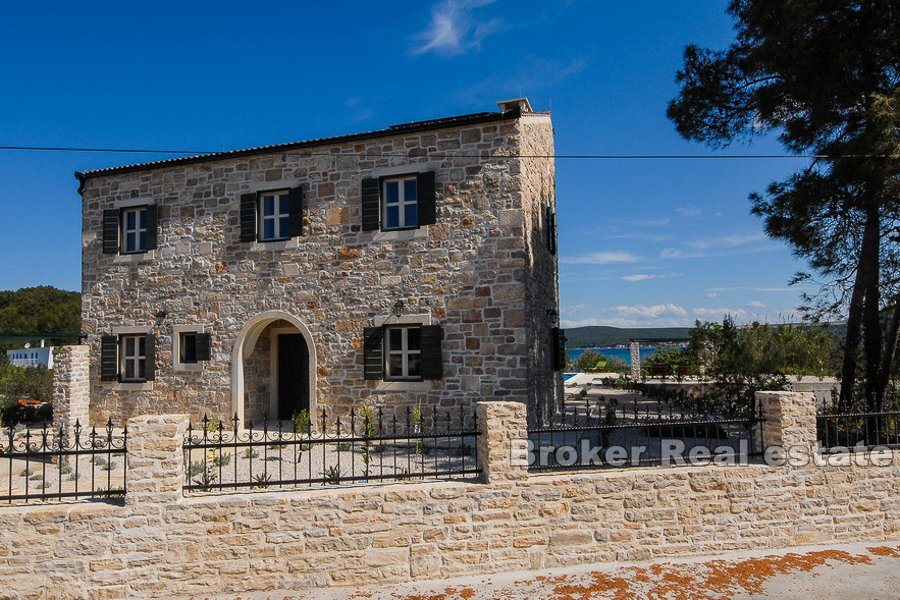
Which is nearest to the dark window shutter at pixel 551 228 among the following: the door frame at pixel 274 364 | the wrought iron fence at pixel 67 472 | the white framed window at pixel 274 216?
the white framed window at pixel 274 216

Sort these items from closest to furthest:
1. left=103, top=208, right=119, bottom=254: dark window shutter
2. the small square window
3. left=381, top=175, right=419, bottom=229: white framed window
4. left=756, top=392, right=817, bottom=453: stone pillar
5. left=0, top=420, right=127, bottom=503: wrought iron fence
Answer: left=0, top=420, right=127, bottom=503: wrought iron fence
left=756, top=392, right=817, bottom=453: stone pillar
left=381, top=175, right=419, bottom=229: white framed window
the small square window
left=103, top=208, right=119, bottom=254: dark window shutter

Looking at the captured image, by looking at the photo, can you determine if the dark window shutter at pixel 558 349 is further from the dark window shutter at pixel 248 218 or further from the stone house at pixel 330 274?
the dark window shutter at pixel 248 218

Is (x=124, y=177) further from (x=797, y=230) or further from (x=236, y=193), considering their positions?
(x=797, y=230)

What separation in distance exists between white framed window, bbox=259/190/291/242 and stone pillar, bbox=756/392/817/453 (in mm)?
9229

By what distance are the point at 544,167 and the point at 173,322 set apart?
9.01 m

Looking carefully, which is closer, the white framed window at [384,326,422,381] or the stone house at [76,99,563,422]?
the stone house at [76,99,563,422]

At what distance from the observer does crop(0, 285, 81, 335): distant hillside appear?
4284 cm

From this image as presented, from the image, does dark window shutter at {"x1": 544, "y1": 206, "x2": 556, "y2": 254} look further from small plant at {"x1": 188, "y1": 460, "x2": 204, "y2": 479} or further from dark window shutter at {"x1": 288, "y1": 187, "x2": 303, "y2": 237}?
small plant at {"x1": 188, "y1": 460, "x2": 204, "y2": 479}

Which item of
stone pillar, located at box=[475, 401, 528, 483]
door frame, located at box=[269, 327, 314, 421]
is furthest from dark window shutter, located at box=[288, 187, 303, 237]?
stone pillar, located at box=[475, 401, 528, 483]

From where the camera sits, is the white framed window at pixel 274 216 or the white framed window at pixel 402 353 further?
the white framed window at pixel 274 216

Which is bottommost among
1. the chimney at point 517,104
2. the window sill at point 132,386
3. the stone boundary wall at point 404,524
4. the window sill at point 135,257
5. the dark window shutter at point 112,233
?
the stone boundary wall at point 404,524

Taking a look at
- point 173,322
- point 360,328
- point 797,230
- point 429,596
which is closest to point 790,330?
point 797,230

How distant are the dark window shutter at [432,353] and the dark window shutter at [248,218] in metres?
4.35

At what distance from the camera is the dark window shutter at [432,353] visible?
1046 cm
